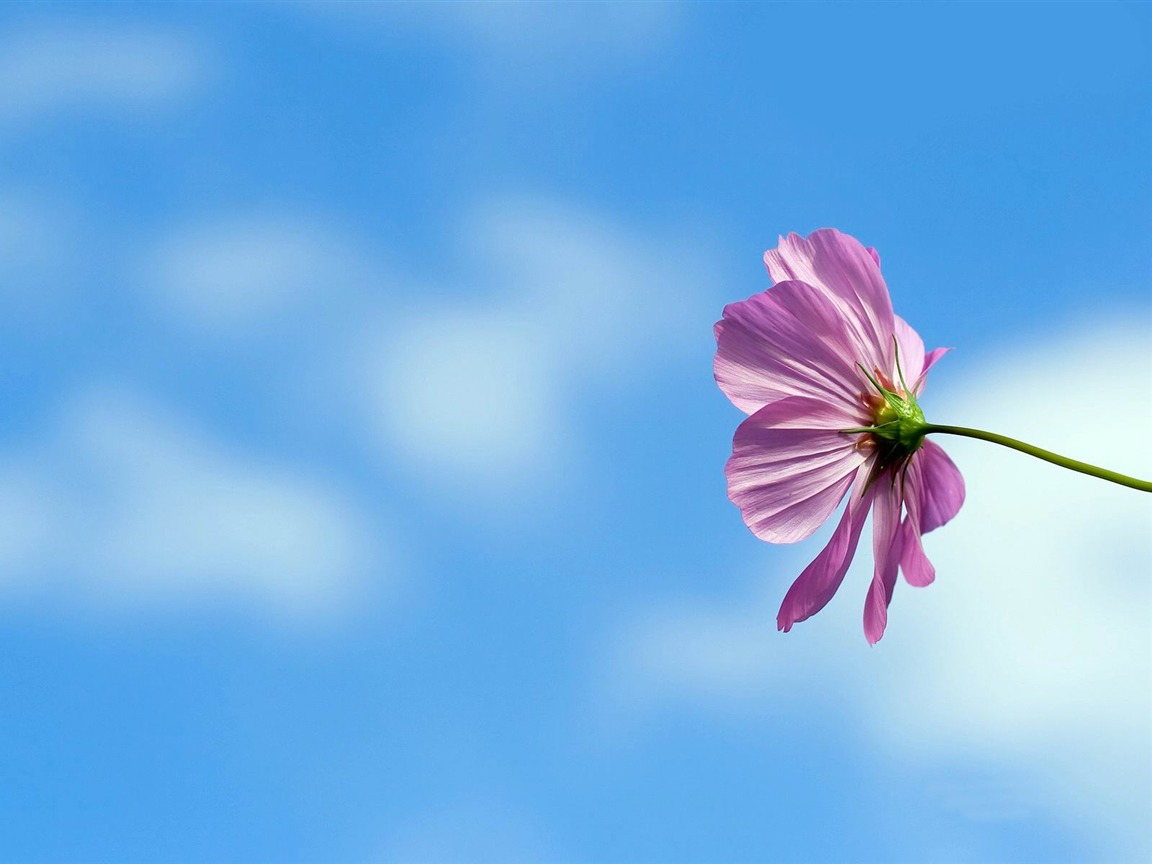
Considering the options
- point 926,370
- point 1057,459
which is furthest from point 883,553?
point 1057,459

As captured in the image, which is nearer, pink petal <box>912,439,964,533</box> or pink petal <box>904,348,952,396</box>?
pink petal <box>912,439,964,533</box>

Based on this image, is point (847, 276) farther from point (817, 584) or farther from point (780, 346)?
point (817, 584)

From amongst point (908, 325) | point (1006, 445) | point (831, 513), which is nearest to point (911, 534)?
point (831, 513)

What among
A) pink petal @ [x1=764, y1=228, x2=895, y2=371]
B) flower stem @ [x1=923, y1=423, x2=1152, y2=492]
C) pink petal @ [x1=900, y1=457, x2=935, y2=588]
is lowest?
flower stem @ [x1=923, y1=423, x2=1152, y2=492]

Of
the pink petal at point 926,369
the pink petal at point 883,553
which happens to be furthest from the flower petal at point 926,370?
the pink petal at point 883,553

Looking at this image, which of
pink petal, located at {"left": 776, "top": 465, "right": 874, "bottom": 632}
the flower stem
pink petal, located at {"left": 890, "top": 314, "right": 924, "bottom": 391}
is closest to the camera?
the flower stem

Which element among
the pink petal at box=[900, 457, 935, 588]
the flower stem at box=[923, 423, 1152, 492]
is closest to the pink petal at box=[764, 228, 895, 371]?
the pink petal at box=[900, 457, 935, 588]

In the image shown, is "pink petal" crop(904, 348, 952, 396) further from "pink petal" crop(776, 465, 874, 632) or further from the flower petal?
"pink petal" crop(776, 465, 874, 632)

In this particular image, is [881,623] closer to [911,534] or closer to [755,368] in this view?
[911,534]
